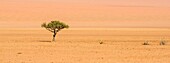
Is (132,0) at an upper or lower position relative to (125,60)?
upper

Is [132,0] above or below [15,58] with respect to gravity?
above

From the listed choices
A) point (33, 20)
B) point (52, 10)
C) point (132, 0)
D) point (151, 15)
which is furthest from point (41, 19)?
point (132, 0)

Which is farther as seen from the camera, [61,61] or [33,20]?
[33,20]

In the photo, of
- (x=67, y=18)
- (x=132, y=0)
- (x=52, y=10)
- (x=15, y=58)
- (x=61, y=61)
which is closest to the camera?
(x=61, y=61)

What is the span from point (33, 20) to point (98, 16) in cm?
1712

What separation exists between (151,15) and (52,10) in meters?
23.8

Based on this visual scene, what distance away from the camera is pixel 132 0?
163m

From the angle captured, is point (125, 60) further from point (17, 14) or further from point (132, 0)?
point (132, 0)

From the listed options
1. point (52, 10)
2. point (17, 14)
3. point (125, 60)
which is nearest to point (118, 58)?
point (125, 60)

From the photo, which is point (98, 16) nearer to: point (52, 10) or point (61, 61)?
point (52, 10)

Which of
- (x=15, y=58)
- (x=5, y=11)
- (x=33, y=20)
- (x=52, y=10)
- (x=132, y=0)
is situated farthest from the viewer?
(x=132, y=0)

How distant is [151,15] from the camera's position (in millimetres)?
107312

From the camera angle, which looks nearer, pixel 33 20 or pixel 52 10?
pixel 33 20

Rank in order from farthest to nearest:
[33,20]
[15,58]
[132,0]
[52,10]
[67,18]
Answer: [132,0], [52,10], [67,18], [33,20], [15,58]
